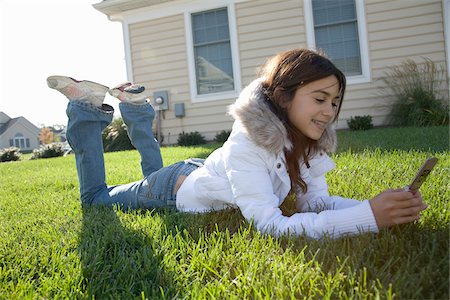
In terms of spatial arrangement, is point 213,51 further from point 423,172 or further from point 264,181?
point 423,172

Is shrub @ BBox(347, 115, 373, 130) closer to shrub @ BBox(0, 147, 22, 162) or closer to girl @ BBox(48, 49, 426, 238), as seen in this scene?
girl @ BBox(48, 49, 426, 238)

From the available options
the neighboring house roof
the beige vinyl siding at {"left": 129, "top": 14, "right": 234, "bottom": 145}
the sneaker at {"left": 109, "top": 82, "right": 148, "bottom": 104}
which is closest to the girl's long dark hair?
the sneaker at {"left": 109, "top": 82, "right": 148, "bottom": 104}

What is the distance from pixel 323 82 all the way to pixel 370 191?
0.79 metres

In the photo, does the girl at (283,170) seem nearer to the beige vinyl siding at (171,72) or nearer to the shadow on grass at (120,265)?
the shadow on grass at (120,265)

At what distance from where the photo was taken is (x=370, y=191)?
222cm

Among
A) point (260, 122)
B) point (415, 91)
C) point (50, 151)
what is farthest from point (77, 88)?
point (50, 151)

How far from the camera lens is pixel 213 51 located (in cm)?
849

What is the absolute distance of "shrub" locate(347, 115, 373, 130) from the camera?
736cm

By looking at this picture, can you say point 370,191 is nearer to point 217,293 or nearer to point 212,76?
point 217,293

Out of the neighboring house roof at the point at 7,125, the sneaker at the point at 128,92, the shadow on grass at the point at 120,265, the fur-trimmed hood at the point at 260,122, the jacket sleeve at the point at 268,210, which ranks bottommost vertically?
the shadow on grass at the point at 120,265

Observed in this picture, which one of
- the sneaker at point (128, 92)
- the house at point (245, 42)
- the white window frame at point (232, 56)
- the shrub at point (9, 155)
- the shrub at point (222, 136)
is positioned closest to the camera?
the sneaker at point (128, 92)

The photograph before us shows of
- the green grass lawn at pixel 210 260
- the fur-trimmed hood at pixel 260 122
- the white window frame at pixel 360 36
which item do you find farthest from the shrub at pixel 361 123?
the fur-trimmed hood at pixel 260 122

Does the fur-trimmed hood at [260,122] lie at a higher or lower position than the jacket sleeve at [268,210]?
higher

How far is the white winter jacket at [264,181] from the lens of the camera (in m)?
1.47
